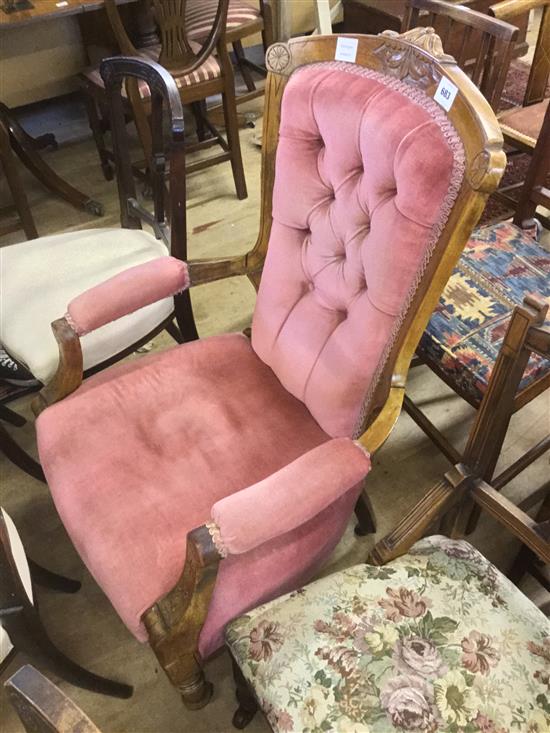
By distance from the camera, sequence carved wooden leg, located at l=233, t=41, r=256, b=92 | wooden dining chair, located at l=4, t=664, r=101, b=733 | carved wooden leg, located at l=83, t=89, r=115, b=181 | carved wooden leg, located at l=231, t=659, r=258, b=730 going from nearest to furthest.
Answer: wooden dining chair, located at l=4, t=664, r=101, b=733 < carved wooden leg, located at l=231, t=659, r=258, b=730 < carved wooden leg, located at l=83, t=89, r=115, b=181 < carved wooden leg, located at l=233, t=41, r=256, b=92

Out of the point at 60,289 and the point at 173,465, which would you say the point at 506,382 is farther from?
the point at 60,289

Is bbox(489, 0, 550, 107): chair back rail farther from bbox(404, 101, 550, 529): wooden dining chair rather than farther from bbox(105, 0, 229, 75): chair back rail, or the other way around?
bbox(105, 0, 229, 75): chair back rail

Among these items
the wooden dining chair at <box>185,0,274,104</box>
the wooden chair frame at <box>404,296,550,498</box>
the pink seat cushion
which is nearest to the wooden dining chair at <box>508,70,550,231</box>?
the wooden chair frame at <box>404,296,550,498</box>

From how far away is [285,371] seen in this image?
1.22m

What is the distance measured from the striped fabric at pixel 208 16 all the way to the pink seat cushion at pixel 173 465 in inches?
63.8

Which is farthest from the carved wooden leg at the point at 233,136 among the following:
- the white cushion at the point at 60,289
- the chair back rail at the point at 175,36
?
the white cushion at the point at 60,289

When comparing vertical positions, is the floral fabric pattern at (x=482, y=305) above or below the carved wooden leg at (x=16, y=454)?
above

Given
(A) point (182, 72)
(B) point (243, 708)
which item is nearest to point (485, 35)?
(A) point (182, 72)

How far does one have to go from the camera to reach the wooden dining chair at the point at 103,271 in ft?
4.43

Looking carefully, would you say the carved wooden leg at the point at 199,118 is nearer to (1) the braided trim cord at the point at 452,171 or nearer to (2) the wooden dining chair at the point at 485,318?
(2) the wooden dining chair at the point at 485,318

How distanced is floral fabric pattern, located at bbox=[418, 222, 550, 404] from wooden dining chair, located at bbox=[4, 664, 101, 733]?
Answer: 0.97 metres

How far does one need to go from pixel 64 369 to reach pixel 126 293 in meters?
0.20

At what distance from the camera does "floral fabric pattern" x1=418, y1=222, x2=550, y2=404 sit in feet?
4.12

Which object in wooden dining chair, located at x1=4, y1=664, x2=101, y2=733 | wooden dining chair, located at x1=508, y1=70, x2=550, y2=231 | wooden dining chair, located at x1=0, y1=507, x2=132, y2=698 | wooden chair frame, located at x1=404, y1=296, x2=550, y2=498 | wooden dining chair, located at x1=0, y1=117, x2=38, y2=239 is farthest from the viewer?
wooden dining chair, located at x1=0, y1=117, x2=38, y2=239
